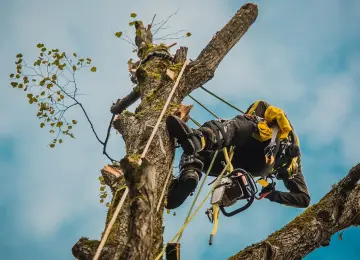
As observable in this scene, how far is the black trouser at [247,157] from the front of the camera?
3.71 m

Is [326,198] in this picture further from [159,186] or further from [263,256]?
[159,186]

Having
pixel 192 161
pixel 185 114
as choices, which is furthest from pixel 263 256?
pixel 185 114

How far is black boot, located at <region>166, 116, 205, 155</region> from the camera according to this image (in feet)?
10.6

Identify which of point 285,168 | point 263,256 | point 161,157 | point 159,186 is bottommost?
point 263,256

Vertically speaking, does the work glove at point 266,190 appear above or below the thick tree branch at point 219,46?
below

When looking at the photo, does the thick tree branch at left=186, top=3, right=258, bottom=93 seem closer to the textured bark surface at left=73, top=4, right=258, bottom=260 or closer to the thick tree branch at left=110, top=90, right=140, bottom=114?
the textured bark surface at left=73, top=4, right=258, bottom=260

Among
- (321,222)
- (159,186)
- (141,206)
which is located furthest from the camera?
(321,222)

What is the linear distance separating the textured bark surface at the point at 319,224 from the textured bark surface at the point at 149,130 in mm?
834

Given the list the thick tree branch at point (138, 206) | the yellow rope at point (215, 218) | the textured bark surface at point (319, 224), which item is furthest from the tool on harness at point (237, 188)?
the thick tree branch at point (138, 206)

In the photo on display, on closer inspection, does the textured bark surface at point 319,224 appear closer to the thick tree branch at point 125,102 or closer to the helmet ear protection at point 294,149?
the helmet ear protection at point 294,149

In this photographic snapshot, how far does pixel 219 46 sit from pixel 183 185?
159cm

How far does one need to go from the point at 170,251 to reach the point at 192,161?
101 cm

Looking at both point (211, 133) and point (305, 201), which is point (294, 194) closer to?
point (305, 201)

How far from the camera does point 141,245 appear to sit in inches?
79.5
